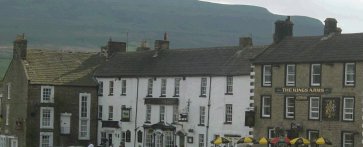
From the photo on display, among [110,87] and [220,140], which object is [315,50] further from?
[110,87]

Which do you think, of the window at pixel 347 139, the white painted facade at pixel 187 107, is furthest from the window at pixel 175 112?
the window at pixel 347 139

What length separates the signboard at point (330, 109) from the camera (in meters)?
57.3

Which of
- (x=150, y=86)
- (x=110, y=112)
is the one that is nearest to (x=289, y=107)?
(x=150, y=86)

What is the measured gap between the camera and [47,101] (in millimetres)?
79250

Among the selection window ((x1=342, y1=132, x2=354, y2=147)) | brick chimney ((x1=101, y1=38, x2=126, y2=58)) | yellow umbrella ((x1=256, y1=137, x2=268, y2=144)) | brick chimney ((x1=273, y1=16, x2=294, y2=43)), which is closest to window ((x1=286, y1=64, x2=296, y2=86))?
brick chimney ((x1=273, y1=16, x2=294, y2=43))

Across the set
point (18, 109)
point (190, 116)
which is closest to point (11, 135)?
point (18, 109)

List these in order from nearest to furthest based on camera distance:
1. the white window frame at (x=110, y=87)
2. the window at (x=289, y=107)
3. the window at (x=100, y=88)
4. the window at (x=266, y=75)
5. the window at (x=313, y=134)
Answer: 1. the window at (x=313, y=134)
2. the window at (x=289, y=107)
3. the window at (x=266, y=75)
4. the white window frame at (x=110, y=87)
5. the window at (x=100, y=88)

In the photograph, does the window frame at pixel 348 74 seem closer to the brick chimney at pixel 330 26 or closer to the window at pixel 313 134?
the window at pixel 313 134

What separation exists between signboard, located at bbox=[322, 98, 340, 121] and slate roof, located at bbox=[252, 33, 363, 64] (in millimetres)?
2931

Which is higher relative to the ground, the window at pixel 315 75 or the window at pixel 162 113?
the window at pixel 315 75

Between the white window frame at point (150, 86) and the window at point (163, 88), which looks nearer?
the window at point (163, 88)

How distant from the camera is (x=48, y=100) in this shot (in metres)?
79.4

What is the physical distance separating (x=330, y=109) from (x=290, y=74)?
472cm

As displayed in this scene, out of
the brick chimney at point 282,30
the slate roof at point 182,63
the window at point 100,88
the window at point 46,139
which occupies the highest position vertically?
the brick chimney at point 282,30
